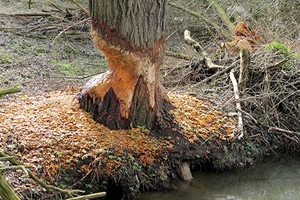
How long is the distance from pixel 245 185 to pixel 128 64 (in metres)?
2.11

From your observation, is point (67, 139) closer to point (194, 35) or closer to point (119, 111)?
point (119, 111)

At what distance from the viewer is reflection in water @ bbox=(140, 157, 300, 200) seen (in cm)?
439

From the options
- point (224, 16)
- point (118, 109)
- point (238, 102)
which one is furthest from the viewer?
point (224, 16)

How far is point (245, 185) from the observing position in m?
4.77

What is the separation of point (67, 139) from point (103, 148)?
0.40 metres

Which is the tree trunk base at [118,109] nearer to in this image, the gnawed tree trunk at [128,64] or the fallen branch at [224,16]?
the gnawed tree trunk at [128,64]

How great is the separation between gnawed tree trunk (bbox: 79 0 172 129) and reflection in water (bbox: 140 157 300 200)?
0.85 m

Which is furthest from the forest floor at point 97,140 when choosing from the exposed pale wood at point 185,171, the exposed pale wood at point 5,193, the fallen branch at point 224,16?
the fallen branch at point 224,16

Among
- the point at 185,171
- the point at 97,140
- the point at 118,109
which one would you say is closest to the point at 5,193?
the point at 97,140

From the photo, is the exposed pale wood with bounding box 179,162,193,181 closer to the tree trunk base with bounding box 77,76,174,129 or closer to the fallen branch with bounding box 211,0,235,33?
the tree trunk base with bounding box 77,76,174,129

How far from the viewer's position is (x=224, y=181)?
15.8 ft

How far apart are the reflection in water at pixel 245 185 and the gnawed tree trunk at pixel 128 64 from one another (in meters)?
0.85

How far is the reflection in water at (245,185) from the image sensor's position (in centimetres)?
439

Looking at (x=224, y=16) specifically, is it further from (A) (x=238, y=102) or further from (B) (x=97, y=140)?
(B) (x=97, y=140)
